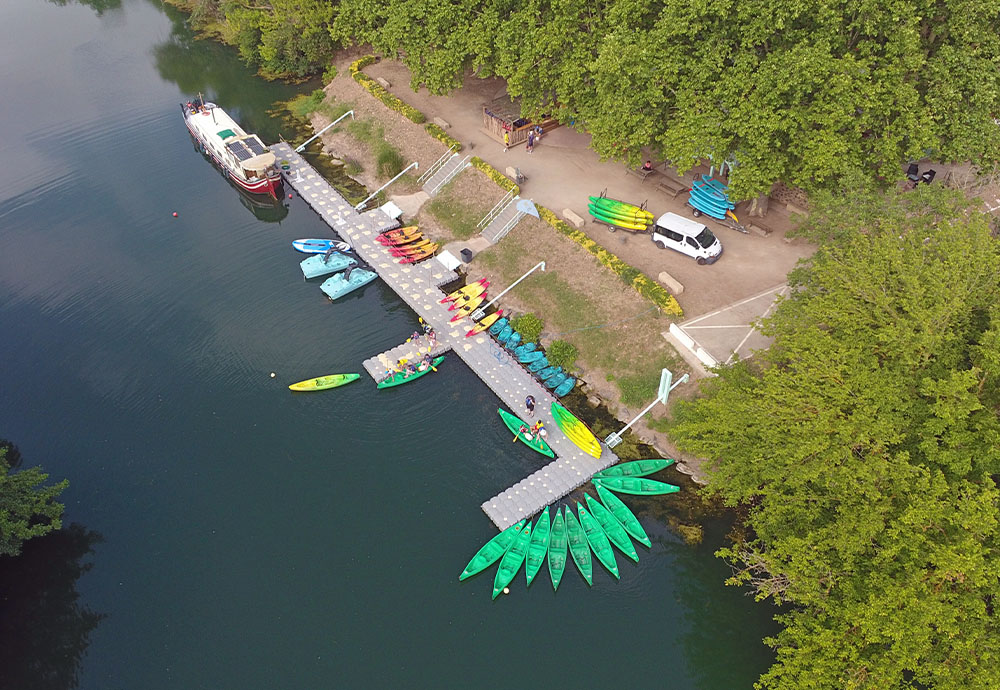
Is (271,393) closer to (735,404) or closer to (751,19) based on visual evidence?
(735,404)

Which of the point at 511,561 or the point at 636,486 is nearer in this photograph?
the point at 511,561

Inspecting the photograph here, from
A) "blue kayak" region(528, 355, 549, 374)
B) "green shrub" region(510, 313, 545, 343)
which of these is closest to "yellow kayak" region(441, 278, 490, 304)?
"green shrub" region(510, 313, 545, 343)

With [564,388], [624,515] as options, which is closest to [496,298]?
[564,388]

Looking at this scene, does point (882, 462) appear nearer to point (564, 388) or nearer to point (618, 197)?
point (564, 388)

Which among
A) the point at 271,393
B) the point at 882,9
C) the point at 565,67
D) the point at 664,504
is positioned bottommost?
the point at 664,504

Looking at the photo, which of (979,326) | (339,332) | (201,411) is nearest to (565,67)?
(339,332)

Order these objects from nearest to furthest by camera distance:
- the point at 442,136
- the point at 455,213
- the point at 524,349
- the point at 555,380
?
the point at 555,380 < the point at 524,349 < the point at 455,213 < the point at 442,136
